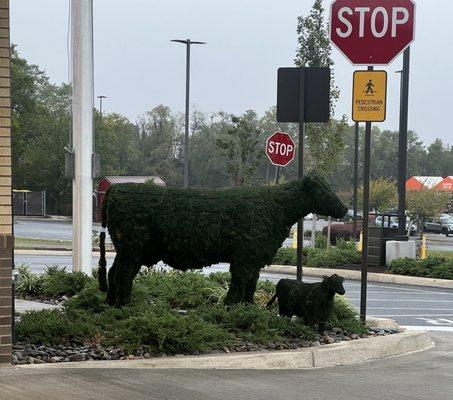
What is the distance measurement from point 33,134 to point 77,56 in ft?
200

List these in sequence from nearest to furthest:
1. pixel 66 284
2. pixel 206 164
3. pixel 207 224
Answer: pixel 207 224, pixel 66 284, pixel 206 164

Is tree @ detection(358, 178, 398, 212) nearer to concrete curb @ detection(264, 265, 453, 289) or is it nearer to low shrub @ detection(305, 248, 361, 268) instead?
low shrub @ detection(305, 248, 361, 268)

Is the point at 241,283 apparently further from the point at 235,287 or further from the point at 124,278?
the point at 124,278

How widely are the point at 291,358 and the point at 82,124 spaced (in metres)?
7.35

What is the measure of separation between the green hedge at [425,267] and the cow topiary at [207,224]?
12.7 m

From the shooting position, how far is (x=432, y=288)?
2116 centimetres

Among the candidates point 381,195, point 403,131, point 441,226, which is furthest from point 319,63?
point 441,226

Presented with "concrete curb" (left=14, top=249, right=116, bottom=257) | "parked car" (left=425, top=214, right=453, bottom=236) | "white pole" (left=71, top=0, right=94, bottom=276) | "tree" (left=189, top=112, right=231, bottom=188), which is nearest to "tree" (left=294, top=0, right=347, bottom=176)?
"concrete curb" (left=14, top=249, right=116, bottom=257)

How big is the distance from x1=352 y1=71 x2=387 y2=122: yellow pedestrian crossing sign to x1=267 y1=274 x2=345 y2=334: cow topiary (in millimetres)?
2414

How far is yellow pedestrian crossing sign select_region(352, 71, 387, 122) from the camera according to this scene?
11.1 m

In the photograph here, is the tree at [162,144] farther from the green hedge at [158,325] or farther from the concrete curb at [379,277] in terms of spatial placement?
the green hedge at [158,325]

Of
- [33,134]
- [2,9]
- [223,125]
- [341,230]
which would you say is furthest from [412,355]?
[223,125]

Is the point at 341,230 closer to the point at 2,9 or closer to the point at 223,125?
the point at 2,9

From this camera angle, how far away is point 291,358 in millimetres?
8820
